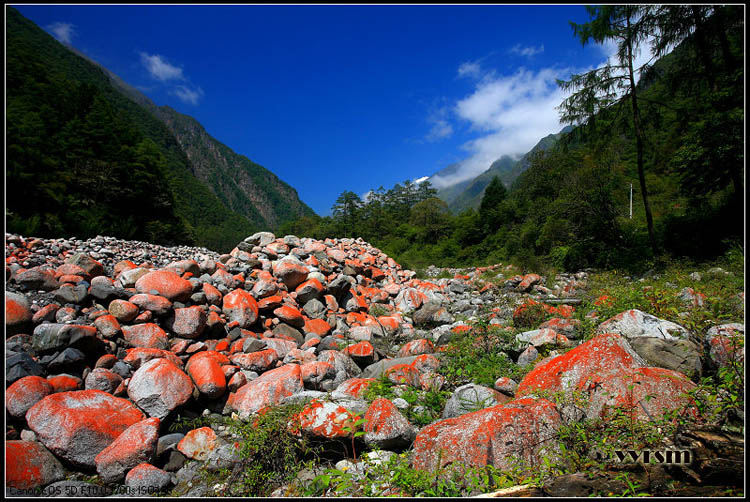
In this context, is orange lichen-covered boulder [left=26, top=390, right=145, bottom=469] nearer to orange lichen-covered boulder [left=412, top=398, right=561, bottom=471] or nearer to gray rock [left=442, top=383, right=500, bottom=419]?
orange lichen-covered boulder [left=412, top=398, right=561, bottom=471]

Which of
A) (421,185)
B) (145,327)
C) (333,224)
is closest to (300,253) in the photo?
(145,327)

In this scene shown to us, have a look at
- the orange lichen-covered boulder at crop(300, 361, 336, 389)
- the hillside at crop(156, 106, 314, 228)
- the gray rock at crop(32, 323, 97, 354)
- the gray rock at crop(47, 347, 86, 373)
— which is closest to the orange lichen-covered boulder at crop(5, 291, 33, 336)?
the gray rock at crop(32, 323, 97, 354)

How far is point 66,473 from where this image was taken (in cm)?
281

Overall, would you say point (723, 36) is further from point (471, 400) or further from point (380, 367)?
point (380, 367)

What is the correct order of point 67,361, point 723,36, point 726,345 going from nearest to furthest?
point 726,345 → point 67,361 → point 723,36

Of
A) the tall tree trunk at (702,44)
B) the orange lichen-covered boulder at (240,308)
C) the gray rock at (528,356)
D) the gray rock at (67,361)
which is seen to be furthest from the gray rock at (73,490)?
the tall tree trunk at (702,44)

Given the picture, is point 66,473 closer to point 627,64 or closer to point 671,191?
point 627,64

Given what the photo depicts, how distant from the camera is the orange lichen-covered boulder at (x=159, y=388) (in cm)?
347

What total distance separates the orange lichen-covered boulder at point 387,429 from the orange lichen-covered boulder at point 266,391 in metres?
1.51

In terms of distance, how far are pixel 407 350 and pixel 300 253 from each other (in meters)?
5.37

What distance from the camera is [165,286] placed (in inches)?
211

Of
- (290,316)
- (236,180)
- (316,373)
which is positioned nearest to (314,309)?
(290,316)

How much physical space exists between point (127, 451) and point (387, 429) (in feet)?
8.26

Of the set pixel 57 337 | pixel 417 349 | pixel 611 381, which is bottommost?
pixel 417 349
